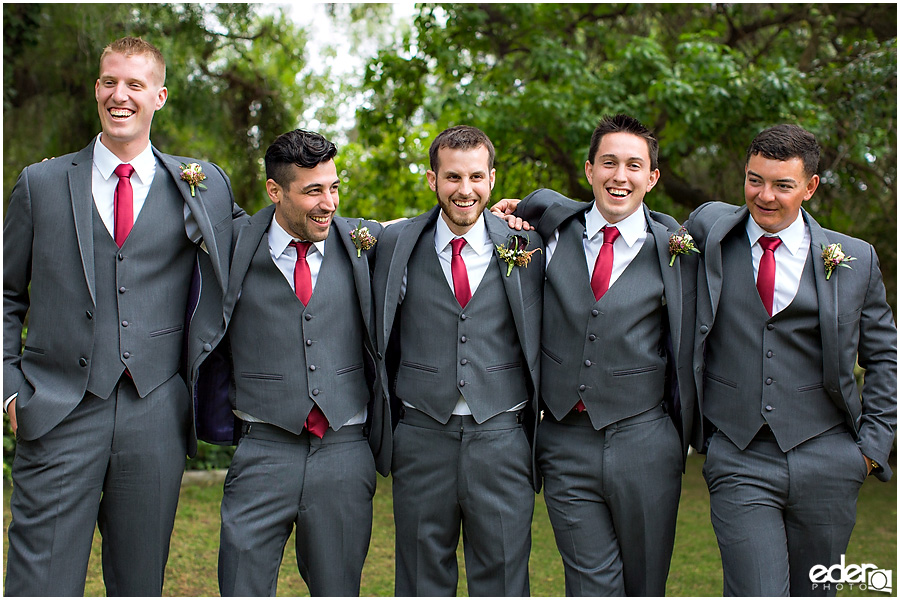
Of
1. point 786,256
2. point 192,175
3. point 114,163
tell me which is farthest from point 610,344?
point 114,163

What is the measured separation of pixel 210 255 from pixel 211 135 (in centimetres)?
613

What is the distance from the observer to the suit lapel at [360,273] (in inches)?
143

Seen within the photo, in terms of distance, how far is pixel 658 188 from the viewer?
860 cm

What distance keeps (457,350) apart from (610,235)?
82 centimetres

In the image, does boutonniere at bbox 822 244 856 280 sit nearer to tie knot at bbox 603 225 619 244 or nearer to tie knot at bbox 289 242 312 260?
tie knot at bbox 603 225 619 244

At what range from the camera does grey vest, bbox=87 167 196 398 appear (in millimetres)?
3400

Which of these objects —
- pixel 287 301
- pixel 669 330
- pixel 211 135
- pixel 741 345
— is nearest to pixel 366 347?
pixel 287 301

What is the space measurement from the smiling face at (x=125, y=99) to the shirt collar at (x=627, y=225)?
1.93 m

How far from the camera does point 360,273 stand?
3.67m

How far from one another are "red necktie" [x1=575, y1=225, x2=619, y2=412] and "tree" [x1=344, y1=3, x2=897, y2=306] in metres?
3.73

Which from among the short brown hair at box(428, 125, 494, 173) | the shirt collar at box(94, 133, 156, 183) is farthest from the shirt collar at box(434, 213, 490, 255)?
the shirt collar at box(94, 133, 156, 183)

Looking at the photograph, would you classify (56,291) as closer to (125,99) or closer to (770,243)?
(125,99)

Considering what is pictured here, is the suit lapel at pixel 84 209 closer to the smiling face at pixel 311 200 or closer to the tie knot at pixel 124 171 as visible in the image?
the tie knot at pixel 124 171

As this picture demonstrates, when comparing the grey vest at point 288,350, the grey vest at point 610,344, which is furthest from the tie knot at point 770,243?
the grey vest at point 288,350
